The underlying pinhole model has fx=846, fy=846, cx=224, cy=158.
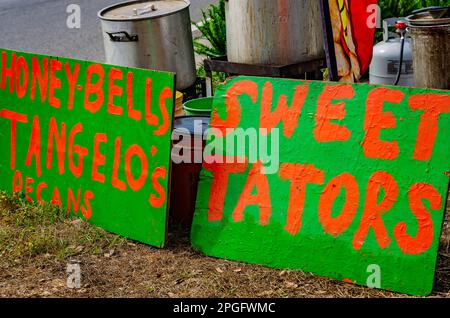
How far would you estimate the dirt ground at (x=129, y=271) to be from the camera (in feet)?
13.9

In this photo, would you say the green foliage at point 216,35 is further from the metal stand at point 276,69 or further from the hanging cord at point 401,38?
the hanging cord at point 401,38

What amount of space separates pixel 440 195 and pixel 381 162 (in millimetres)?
340

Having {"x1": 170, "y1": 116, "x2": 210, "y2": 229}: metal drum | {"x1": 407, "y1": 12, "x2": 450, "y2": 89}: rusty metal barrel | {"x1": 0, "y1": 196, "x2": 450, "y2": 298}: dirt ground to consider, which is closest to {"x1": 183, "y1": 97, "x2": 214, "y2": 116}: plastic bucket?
{"x1": 170, "y1": 116, "x2": 210, "y2": 229}: metal drum

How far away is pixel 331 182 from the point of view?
4301 mm

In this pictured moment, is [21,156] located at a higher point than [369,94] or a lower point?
lower

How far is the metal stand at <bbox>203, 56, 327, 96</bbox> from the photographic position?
591 centimetres

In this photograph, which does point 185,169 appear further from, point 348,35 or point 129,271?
point 348,35

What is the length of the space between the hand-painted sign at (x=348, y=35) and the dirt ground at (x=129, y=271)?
1528 mm

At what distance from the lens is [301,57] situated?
6008 millimetres

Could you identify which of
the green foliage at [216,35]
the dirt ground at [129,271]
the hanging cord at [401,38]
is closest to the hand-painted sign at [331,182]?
the dirt ground at [129,271]
